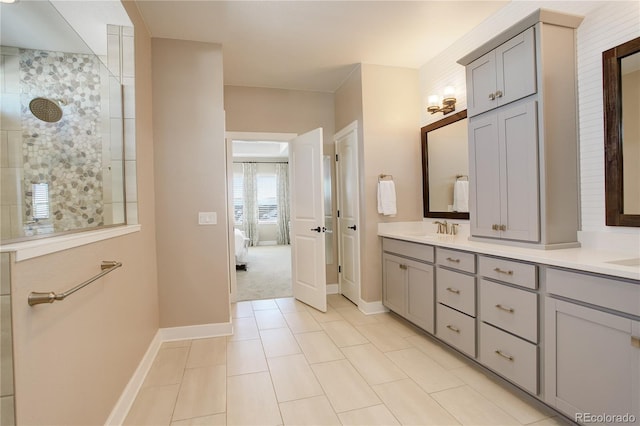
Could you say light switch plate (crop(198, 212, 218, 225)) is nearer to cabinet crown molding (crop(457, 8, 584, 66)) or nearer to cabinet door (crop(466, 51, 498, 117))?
cabinet door (crop(466, 51, 498, 117))

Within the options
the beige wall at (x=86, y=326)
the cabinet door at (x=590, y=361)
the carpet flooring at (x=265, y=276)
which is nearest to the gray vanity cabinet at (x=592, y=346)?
the cabinet door at (x=590, y=361)

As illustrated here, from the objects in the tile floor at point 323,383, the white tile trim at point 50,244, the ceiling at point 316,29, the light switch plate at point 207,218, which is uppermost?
the ceiling at point 316,29

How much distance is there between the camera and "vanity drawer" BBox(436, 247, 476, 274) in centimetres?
221

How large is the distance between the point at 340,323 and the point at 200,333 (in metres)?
1.33

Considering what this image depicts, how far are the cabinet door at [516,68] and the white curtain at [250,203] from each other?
293 inches

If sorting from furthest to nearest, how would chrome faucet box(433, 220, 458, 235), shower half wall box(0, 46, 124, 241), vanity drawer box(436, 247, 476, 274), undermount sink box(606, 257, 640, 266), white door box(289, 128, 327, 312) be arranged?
1. white door box(289, 128, 327, 312)
2. chrome faucet box(433, 220, 458, 235)
3. vanity drawer box(436, 247, 476, 274)
4. undermount sink box(606, 257, 640, 266)
5. shower half wall box(0, 46, 124, 241)

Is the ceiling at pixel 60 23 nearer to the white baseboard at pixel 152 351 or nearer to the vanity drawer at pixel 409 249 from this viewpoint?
the white baseboard at pixel 152 351

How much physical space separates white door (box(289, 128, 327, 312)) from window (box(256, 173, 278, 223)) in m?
5.19

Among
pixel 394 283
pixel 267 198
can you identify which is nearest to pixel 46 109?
pixel 394 283

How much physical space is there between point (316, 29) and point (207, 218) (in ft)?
6.38

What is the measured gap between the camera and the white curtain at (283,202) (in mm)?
9195

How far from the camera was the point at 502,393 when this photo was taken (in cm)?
195

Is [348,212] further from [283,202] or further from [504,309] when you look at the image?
[283,202]

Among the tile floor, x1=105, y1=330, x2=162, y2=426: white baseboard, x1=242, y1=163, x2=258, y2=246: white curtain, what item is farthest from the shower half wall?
x1=242, y1=163, x2=258, y2=246: white curtain
